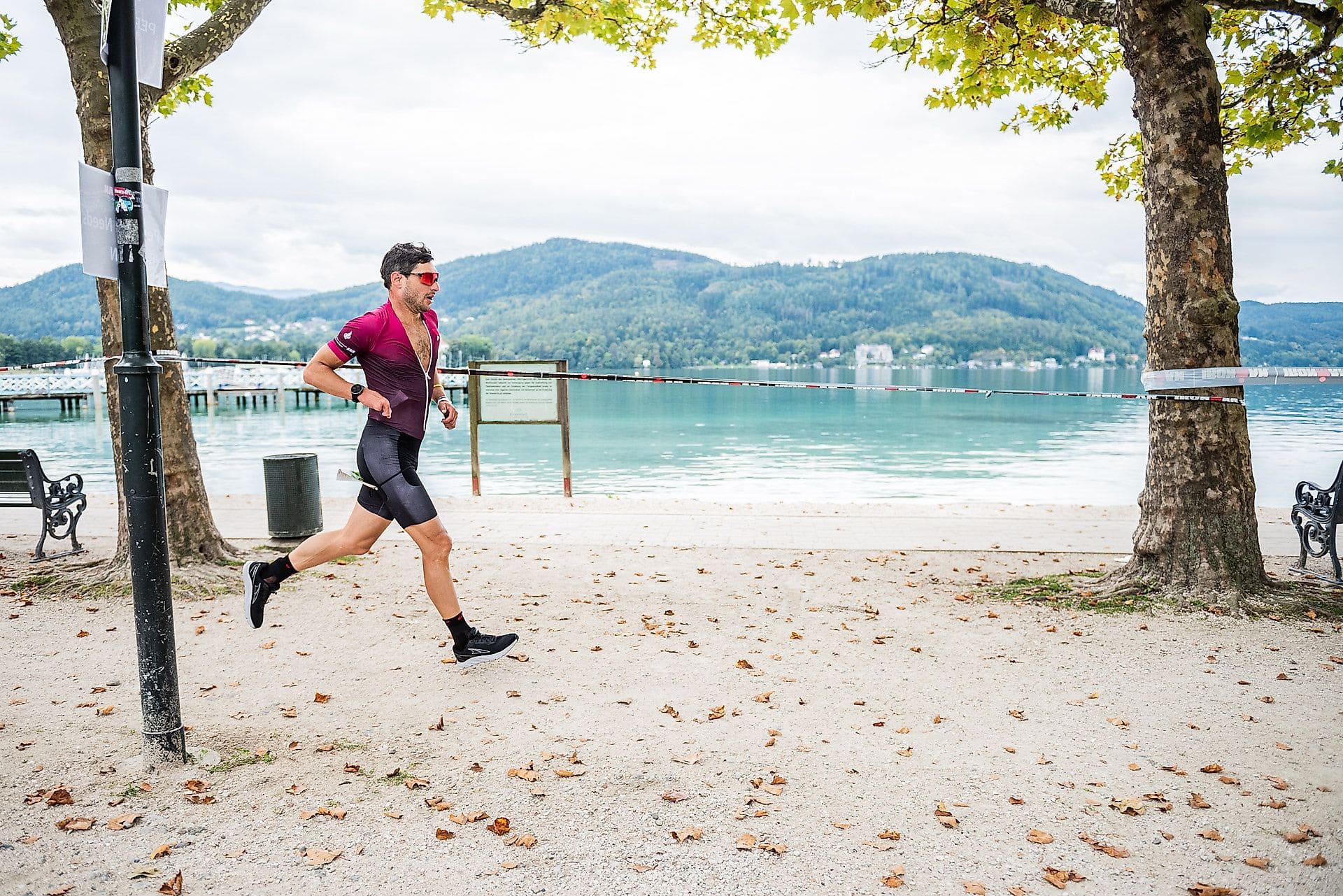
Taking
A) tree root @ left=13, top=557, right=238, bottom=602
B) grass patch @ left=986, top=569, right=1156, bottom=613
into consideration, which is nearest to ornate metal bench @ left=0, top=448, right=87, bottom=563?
tree root @ left=13, top=557, right=238, bottom=602

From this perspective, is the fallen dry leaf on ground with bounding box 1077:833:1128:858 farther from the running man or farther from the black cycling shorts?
the black cycling shorts

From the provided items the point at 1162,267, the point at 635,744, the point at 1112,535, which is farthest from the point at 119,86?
the point at 1112,535

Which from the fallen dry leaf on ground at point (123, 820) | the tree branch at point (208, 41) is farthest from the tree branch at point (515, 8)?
the fallen dry leaf on ground at point (123, 820)

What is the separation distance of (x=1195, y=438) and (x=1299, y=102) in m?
4.13

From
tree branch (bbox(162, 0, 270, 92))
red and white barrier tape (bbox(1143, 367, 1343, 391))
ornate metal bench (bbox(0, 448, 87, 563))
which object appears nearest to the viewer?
red and white barrier tape (bbox(1143, 367, 1343, 391))

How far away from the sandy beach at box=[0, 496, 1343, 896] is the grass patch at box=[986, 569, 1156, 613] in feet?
0.44

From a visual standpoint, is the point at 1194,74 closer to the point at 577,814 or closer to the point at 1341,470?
the point at 1341,470

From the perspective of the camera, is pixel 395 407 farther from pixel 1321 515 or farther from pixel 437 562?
pixel 1321 515

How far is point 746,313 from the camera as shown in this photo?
150m

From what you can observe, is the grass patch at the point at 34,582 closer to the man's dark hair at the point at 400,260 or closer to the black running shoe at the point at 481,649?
the black running shoe at the point at 481,649

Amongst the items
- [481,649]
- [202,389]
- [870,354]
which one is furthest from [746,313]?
[481,649]

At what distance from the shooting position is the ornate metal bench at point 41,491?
25.7 feet

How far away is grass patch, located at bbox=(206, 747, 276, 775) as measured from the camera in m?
3.80

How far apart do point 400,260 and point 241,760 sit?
230 centimetres
